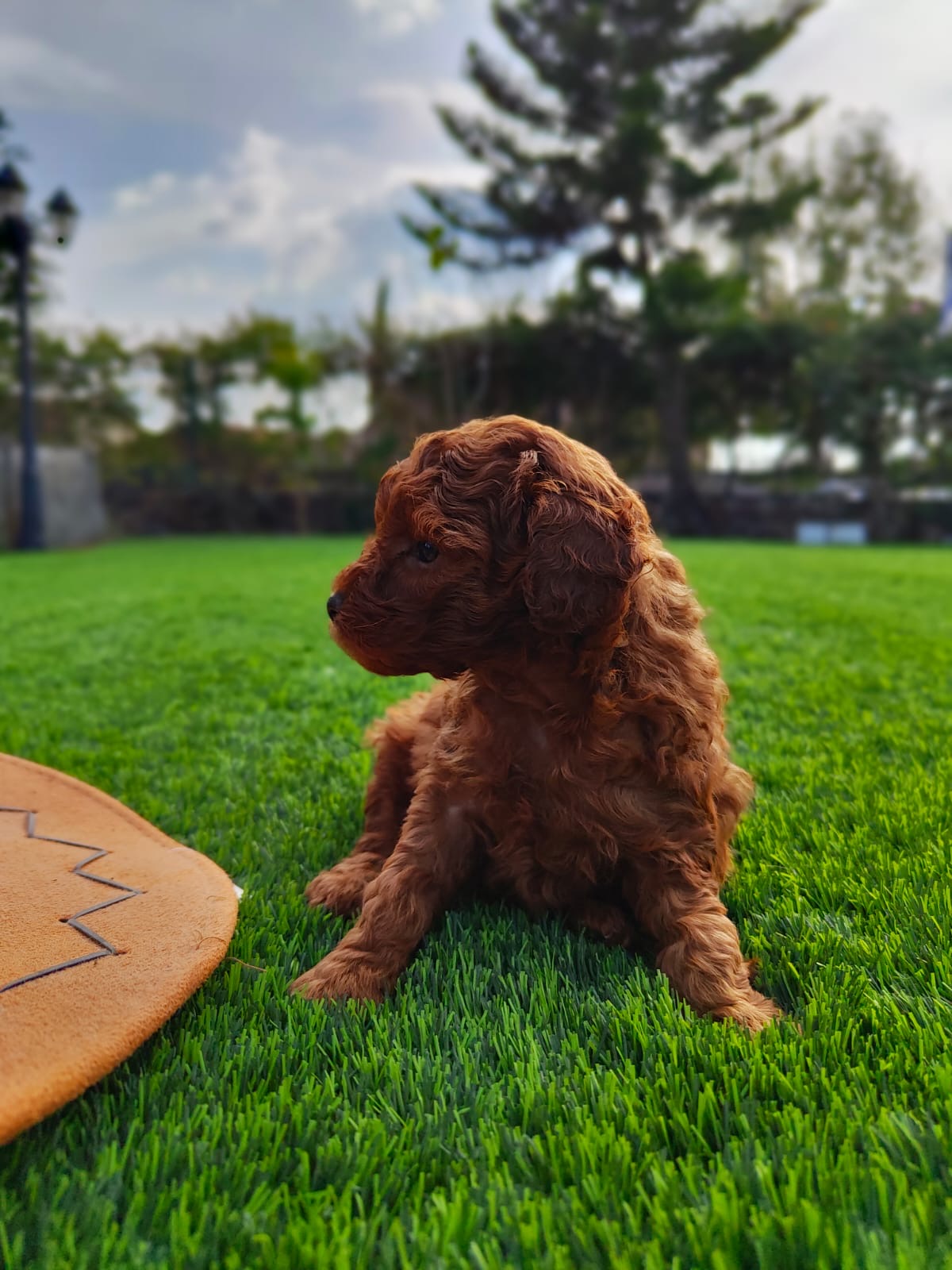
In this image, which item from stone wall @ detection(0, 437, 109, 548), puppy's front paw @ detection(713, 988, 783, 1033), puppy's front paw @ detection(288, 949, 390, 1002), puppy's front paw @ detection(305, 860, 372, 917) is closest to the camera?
puppy's front paw @ detection(713, 988, 783, 1033)

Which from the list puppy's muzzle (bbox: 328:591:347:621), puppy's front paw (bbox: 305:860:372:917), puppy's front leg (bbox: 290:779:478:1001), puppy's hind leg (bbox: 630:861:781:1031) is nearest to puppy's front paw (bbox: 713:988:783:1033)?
puppy's hind leg (bbox: 630:861:781:1031)

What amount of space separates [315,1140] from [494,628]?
97 centimetres

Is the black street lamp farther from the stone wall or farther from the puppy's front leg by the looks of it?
the puppy's front leg

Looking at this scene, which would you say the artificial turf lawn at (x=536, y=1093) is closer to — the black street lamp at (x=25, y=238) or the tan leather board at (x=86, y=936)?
the tan leather board at (x=86, y=936)

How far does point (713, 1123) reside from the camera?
1.36 metres

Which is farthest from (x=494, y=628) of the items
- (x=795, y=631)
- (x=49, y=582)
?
(x=49, y=582)

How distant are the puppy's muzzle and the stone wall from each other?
70.3 feet

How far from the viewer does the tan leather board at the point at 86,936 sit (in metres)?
1.42

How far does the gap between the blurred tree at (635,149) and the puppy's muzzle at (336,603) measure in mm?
23389

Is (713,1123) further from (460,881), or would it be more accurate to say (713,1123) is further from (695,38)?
(695,38)

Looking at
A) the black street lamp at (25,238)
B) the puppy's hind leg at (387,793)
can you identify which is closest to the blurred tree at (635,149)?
the black street lamp at (25,238)

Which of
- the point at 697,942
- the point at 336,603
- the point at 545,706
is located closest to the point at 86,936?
the point at 336,603

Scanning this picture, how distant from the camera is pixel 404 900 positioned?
191 centimetres

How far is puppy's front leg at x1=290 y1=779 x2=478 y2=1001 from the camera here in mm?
1794
